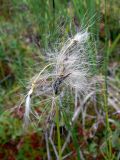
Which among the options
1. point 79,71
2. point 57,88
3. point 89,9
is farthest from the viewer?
point 89,9

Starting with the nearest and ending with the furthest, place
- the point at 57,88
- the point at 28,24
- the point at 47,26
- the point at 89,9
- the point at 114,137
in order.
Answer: the point at 57,88
the point at 89,9
the point at 47,26
the point at 114,137
the point at 28,24

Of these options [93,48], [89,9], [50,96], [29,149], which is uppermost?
[89,9]

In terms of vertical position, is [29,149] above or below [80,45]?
below

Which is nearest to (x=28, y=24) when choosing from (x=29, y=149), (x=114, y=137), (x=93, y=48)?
(x=29, y=149)

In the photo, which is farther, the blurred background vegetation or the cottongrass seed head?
the blurred background vegetation

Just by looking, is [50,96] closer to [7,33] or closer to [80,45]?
[80,45]

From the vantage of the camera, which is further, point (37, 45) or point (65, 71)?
point (37, 45)

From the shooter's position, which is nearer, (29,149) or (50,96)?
(50,96)

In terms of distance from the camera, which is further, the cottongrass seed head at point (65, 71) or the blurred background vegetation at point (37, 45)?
the blurred background vegetation at point (37, 45)
